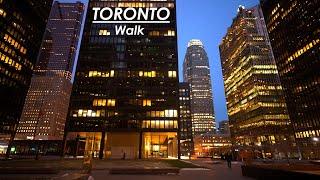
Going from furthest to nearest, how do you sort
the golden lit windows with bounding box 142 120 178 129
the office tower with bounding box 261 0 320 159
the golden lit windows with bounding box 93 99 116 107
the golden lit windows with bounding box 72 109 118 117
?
1. the office tower with bounding box 261 0 320 159
2. the golden lit windows with bounding box 93 99 116 107
3. the golden lit windows with bounding box 72 109 118 117
4. the golden lit windows with bounding box 142 120 178 129

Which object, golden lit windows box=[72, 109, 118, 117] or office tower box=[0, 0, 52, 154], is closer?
golden lit windows box=[72, 109, 118, 117]

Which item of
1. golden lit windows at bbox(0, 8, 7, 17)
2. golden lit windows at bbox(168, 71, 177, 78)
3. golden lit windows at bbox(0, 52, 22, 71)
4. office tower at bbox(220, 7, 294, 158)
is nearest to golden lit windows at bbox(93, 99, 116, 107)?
golden lit windows at bbox(168, 71, 177, 78)

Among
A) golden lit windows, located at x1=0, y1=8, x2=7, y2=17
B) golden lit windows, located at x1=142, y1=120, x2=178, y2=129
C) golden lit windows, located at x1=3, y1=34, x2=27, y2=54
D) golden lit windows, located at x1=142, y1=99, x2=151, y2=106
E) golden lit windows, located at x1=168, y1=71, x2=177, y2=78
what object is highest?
golden lit windows, located at x1=0, y1=8, x2=7, y2=17

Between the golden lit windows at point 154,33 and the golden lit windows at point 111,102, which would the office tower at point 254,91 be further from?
the golden lit windows at point 111,102

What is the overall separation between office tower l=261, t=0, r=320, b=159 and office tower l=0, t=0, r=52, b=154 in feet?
386

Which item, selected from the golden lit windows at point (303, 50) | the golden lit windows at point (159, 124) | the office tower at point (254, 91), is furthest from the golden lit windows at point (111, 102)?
the office tower at point (254, 91)

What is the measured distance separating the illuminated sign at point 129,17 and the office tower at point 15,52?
32.5 meters

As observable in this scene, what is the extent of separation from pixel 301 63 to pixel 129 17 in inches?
3021

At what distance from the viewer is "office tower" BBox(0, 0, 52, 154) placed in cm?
8838

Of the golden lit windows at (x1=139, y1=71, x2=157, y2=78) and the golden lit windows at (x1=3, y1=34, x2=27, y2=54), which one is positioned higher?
the golden lit windows at (x1=3, y1=34, x2=27, y2=54)

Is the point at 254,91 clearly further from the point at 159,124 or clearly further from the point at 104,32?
the point at 104,32

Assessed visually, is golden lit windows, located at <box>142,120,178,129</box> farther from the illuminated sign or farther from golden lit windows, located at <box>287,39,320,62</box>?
golden lit windows, located at <box>287,39,320,62</box>

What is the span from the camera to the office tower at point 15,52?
88.4 m

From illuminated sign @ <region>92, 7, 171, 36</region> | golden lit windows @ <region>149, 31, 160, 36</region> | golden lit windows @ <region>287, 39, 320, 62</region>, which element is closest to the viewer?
golden lit windows @ <region>149, 31, 160, 36</region>
